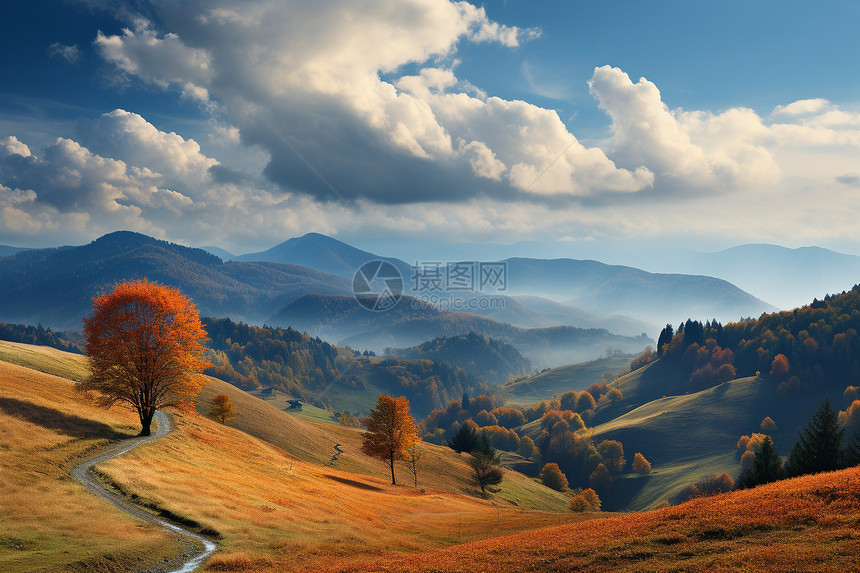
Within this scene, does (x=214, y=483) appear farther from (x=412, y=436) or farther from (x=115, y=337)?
(x=412, y=436)

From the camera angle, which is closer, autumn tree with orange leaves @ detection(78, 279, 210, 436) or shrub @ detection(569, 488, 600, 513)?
autumn tree with orange leaves @ detection(78, 279, 210, 436)

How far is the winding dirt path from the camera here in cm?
2392

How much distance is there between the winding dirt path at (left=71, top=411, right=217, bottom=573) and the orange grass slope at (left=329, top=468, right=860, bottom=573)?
8.51 meters

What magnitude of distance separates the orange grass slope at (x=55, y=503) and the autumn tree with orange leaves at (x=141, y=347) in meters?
3.91

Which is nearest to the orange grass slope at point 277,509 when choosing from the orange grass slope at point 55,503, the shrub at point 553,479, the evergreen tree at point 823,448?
the orange grass slope at point 55,503

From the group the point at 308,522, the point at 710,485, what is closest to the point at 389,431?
the point at 308,522

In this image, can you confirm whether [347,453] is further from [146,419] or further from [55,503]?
[55,503]

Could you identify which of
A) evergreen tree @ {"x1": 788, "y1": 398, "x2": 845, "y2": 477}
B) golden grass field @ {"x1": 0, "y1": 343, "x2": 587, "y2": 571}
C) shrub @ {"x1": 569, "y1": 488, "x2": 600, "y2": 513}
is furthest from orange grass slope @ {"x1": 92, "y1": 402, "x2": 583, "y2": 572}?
shrub @ {"x1": 569, "y1": 488, "x2": 600, "y2": 513}

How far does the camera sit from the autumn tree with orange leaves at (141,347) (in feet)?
171

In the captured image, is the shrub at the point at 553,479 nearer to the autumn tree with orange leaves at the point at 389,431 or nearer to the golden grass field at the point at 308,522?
the autumn tree with orange leaves at the point at 389,431

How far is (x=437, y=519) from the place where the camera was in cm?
5138

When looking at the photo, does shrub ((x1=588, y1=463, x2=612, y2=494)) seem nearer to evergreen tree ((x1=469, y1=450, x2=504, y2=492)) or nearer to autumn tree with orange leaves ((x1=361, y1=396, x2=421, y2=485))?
evergreen tree ((x1=469, y1=450, x2=504, y2=492))

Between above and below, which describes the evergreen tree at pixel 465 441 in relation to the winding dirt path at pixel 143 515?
below

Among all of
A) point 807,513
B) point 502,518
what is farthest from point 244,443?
point 807,513
